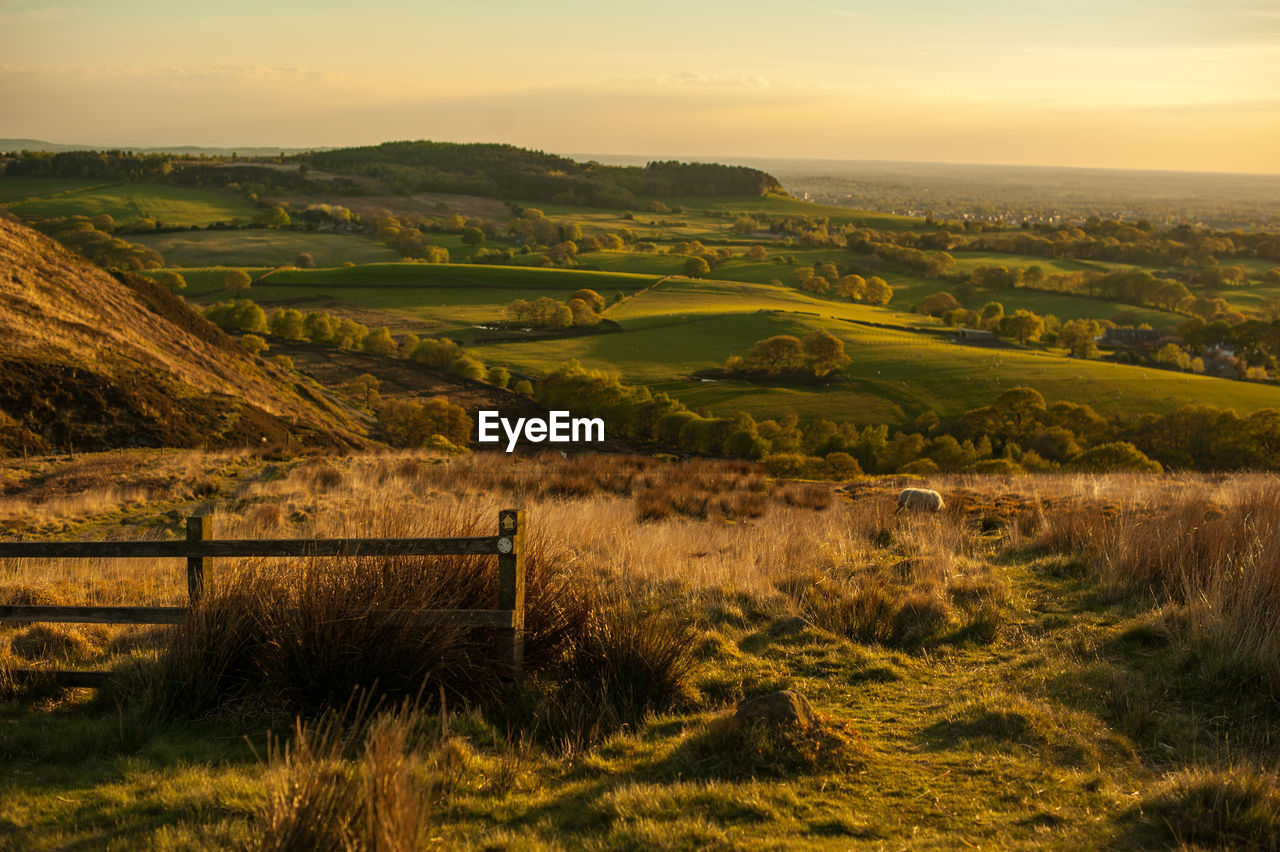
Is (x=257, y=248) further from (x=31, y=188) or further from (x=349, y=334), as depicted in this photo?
(x=349, y=334)

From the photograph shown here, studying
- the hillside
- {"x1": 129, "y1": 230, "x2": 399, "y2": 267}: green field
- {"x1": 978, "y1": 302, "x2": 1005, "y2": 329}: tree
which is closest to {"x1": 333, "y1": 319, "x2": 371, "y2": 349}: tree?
{"x1": 129, "y1": 230, "x2": 399, "y2": 267}: green field

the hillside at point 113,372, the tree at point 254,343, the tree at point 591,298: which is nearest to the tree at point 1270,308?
the tree at point 591,298

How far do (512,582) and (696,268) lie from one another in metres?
166

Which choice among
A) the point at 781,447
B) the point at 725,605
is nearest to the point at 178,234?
the point at 781,447

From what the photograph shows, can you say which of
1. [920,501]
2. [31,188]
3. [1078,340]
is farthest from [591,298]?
[31,188]

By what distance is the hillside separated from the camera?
2722cm

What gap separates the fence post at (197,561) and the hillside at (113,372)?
22.8 meters

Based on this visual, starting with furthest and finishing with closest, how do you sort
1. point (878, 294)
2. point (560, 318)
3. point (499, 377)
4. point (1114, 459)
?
point (878, 294)
point (560, 318)
point (499, 377)
point (1114, 459)

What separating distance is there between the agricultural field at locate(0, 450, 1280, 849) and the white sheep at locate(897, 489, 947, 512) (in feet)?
19.6

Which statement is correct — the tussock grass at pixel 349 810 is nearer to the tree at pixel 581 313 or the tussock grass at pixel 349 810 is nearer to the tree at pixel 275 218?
the tree at pixel 581 313

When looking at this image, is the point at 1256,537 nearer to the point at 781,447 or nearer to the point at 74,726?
the point at 74,726

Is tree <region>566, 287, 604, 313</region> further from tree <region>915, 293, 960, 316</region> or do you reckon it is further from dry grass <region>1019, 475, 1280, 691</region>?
dry grass <region>1019, 475, 1280, 691</region>

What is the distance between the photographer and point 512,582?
7.00 meters

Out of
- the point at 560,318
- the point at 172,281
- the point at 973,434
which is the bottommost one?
the point at 973,434
